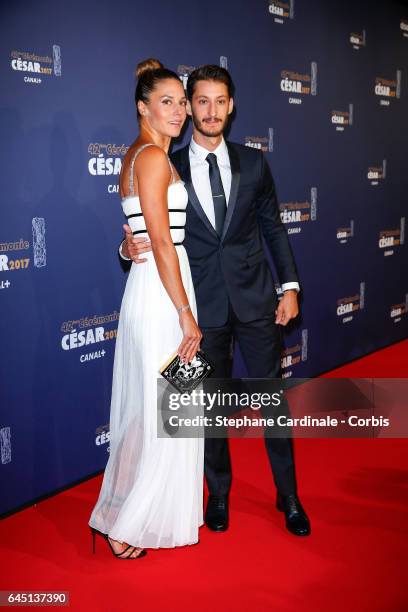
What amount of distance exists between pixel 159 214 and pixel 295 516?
145cm

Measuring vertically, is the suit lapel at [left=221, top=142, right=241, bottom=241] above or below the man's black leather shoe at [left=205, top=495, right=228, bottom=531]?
above

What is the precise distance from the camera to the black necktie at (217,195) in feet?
9.16

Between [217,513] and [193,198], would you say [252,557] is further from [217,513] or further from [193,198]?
[193,198]

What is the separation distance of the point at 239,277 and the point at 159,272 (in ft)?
1.61

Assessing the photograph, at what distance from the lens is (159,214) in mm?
2371

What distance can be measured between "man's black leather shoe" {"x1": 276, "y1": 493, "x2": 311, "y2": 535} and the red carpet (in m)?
0.03

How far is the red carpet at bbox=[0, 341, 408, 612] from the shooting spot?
2453 mm

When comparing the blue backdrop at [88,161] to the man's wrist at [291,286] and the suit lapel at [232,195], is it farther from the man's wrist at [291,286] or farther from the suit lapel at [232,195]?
the man's wrist at [291,286]

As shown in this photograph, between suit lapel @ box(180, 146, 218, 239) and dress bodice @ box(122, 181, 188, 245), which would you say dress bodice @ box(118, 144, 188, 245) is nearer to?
dress bodice @ box(122, 181, 188, 245)

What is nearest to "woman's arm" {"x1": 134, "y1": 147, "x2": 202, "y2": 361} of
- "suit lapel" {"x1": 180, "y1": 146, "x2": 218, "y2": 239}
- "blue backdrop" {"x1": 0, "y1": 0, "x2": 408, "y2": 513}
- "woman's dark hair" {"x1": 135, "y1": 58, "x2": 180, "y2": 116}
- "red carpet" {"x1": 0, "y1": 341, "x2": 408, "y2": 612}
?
"woman's dark hair" {"x1": 135, "y1": 58, "x2": 180, "y2": 116}

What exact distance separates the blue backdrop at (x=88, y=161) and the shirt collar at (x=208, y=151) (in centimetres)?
68

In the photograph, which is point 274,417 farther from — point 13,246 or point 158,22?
point 158,22

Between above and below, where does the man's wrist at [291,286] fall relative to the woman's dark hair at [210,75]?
below

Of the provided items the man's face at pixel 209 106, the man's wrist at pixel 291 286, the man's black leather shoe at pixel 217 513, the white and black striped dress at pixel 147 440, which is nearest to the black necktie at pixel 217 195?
the man's face at pixel 209 106
